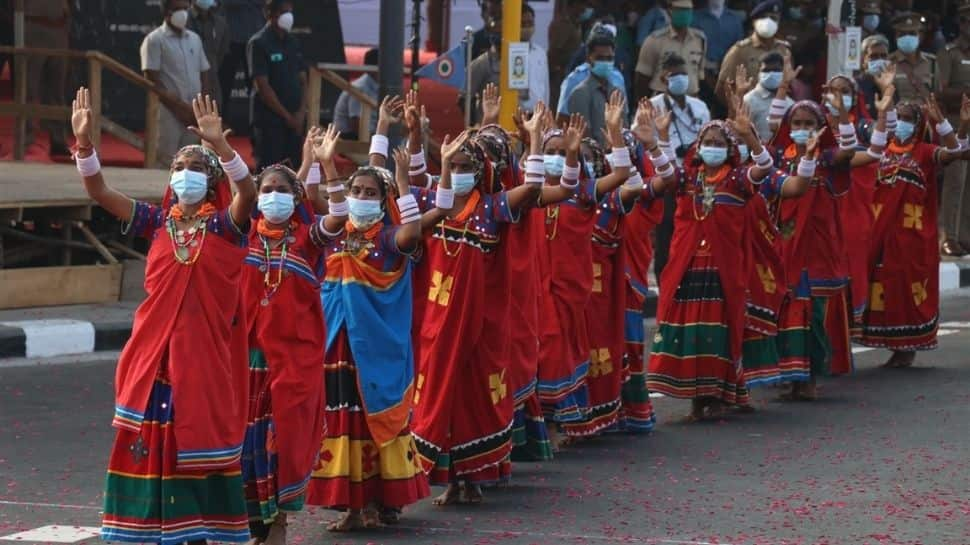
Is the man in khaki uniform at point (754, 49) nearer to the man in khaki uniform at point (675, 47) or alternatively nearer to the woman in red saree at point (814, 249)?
the man in khaki uniform at point (675, 47)

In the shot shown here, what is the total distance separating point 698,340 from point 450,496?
2.73m

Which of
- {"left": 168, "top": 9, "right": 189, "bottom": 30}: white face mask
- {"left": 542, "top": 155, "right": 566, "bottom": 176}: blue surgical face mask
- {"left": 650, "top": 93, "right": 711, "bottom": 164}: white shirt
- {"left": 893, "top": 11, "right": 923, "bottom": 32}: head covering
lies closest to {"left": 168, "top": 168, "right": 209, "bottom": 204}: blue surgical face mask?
{"left": 542, "top": 155, "right": 566, "bottom": 176}: blue surgical face mask

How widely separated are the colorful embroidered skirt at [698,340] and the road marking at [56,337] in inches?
151

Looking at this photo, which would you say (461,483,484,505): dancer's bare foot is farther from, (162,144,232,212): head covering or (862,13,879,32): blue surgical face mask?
(862,13,879,32): blue surgical face mask

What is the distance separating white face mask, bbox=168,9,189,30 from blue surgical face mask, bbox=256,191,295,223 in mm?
9085

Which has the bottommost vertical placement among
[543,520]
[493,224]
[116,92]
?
[543,520]

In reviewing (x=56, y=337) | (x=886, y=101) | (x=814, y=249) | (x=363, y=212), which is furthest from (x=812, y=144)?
(x=56, y=337)

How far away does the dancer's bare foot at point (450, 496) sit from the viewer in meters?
9.46

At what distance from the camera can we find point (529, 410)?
10164mm

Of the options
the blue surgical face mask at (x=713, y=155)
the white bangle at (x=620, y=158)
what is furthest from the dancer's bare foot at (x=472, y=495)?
the blue surgical face mask at (x=713, y=155)

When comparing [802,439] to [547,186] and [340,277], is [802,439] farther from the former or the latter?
[340,277]

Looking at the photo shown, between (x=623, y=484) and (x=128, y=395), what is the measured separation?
9.54 ft

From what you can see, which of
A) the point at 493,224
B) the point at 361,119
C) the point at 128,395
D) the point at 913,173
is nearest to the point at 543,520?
the point at 493,224

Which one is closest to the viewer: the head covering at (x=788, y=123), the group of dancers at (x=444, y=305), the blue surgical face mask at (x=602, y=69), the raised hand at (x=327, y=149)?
the group of dancers at (x=444, y=305)
